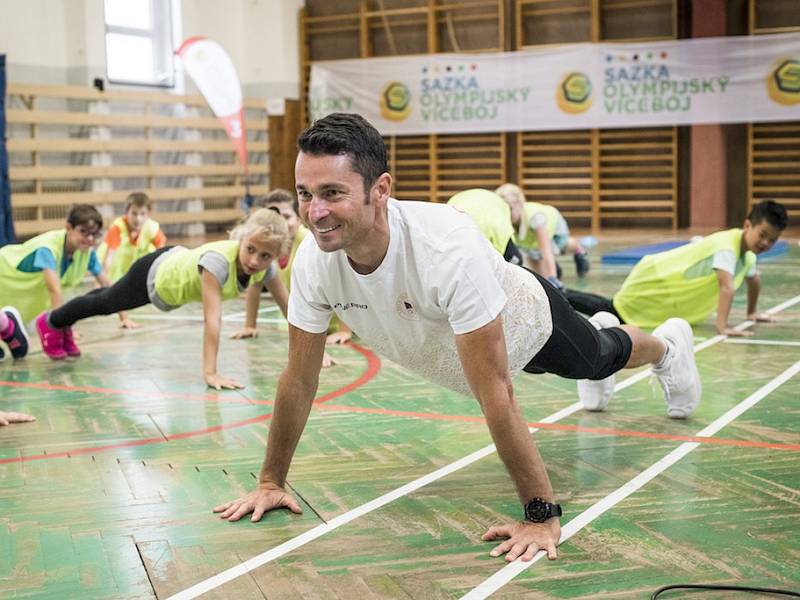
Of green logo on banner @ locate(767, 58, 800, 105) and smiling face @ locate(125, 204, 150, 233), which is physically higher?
green logo on banner @ locate(767, 58, 800, 105)

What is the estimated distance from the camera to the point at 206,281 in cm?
503

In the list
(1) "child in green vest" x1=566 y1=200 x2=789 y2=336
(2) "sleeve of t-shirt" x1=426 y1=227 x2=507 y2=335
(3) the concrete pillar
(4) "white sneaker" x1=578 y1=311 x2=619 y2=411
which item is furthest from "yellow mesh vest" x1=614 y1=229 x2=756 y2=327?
(3) the concrete pillar

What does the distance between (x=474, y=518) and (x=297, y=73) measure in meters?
14.3

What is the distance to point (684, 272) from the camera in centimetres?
621

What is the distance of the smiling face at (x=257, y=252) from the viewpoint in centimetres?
481

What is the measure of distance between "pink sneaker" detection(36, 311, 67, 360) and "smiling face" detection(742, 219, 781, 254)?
3.91 metres

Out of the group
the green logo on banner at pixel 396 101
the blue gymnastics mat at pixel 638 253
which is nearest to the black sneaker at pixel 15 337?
the blue gymnastics mat at pixel 638 253

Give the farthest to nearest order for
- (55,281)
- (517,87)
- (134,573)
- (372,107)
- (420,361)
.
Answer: (372,107)
(517,87)
(55,281)
(420,361)
(134,573)

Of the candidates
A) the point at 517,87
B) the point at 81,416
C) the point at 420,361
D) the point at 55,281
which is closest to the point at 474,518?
the point at 420,361

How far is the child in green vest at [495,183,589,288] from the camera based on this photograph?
7324 millimetres

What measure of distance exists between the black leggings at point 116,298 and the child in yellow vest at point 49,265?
166 millimetres

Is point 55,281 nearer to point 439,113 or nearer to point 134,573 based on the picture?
point 134,573

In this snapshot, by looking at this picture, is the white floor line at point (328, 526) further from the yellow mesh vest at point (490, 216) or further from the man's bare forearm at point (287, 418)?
the yellow mesh vest at point (490, 216)

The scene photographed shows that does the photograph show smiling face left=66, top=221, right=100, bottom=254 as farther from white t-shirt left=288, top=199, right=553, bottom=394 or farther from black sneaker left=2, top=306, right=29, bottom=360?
white t-shirt left=288, top=199, right=553, bottom=394
